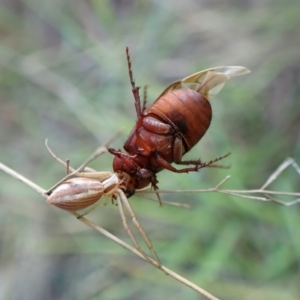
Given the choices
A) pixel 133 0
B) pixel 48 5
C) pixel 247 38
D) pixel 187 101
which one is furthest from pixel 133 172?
pixel 133 0

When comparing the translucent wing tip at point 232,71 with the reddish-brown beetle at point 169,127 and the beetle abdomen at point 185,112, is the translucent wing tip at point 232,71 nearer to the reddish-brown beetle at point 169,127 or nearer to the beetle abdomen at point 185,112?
the reddish-brown beetle at point 169,127

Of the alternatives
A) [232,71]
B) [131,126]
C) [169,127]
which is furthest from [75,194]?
[131,126]

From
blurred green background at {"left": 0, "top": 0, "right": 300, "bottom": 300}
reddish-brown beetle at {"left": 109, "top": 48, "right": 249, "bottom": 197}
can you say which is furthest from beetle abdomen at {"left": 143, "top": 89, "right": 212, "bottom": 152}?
blurred green background at {"left": 0, "top": 0, "right": 300, "bottom": 300}

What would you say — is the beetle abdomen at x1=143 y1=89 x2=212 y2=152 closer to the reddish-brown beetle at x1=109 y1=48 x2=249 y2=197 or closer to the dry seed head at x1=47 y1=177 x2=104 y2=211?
the reddish-brown beetle at x1=109 y1=48 x2=249 y2=197

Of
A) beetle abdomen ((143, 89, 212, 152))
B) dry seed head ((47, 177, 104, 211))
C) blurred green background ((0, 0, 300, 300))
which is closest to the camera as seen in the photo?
dry seed head ((47, 177, 104, 211))

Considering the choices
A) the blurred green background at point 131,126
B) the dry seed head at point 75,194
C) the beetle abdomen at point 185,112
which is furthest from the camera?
the blurred green background at point 131,126

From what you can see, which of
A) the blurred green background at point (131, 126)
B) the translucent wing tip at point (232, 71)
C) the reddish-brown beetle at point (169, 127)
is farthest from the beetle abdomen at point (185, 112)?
the blurred green background at point (131, 126)
